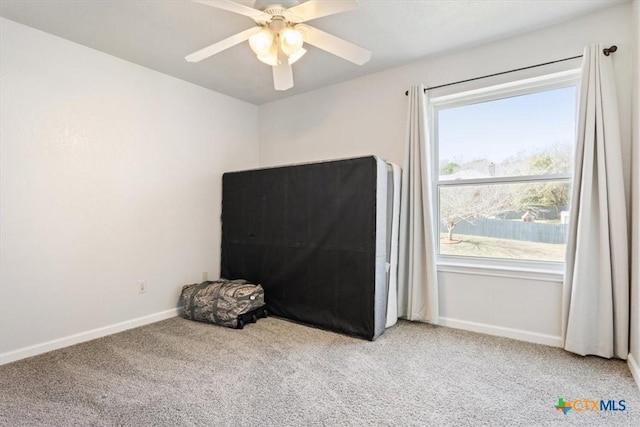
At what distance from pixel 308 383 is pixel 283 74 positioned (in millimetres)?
2073

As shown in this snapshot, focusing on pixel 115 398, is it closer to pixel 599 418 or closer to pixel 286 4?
pixel 286 4

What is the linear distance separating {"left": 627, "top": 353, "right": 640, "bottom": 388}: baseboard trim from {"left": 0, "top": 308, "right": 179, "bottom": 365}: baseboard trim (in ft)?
11.9

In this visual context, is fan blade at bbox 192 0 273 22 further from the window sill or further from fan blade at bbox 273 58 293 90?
the window sill

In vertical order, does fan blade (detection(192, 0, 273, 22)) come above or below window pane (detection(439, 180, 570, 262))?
above

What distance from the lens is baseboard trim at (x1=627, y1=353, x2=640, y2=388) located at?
1993mm

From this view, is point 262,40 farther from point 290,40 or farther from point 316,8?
point 316,8

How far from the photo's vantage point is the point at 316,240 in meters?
3.04

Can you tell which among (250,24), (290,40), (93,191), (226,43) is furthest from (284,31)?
(93,191)

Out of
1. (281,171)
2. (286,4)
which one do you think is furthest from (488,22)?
(281,171)

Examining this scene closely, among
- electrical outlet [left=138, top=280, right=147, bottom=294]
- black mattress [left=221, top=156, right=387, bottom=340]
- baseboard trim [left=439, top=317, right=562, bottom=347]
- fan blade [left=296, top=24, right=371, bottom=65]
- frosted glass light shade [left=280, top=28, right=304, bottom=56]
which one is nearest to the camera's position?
frosted glass light shade [left=280, top=28, right=304, bottom=56]

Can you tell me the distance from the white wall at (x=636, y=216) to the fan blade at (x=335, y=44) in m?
1.74

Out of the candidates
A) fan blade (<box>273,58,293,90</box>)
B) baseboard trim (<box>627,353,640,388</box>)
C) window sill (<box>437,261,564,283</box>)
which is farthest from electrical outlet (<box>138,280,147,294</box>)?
baseboard trim (<box>627,353,640,388</box>)

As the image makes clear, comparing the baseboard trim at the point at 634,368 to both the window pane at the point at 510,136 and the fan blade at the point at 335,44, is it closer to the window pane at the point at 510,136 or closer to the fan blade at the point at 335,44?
the window pane at the point at 510,136

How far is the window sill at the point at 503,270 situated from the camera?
2590mm
